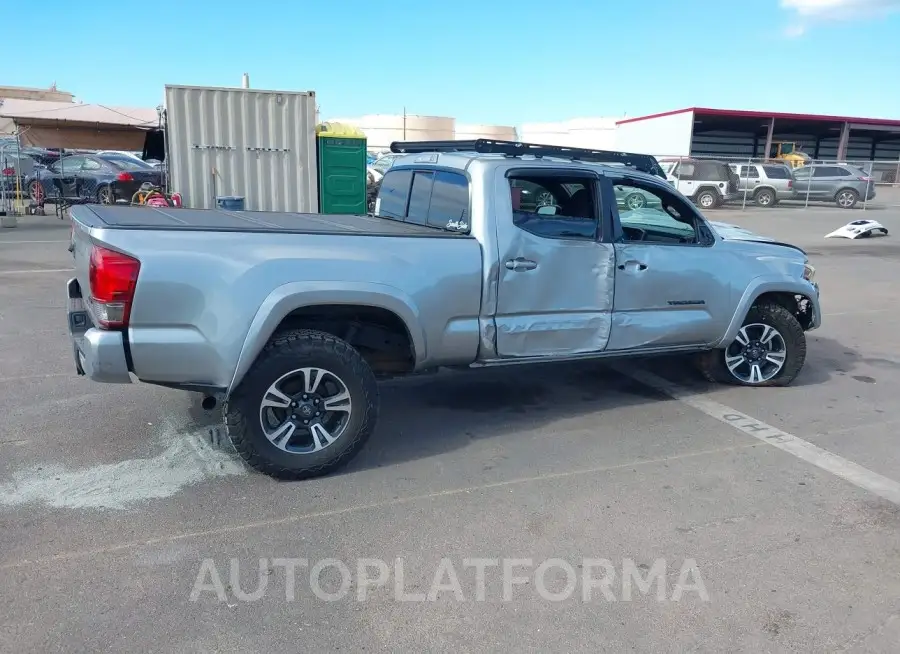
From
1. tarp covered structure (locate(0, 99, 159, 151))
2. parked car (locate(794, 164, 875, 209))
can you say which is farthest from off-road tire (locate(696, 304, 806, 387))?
parked car (locate(794, 164, 875, 209))

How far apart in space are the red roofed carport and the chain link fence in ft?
32.5

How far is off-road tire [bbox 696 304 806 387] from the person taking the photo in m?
5.98

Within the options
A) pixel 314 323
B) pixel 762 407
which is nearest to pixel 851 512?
pixel 762 407

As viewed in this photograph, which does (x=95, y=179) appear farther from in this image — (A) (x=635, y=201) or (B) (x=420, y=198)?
(A) (x=635, y=201)

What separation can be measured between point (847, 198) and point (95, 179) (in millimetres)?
26802

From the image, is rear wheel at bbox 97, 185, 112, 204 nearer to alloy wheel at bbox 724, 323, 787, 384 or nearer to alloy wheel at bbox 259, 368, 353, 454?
alloy wheel at bbox 259, 368, 353, 454

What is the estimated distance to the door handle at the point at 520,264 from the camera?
470 cm

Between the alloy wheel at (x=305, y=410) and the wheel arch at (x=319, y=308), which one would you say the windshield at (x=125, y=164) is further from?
the alloy wheel at (x=305, y=410)

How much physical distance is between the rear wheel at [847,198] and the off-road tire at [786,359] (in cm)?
2660

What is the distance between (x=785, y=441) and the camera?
502 cm

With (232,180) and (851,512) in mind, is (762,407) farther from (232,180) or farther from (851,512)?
(232,180)

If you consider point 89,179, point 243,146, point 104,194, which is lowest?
point 104,194

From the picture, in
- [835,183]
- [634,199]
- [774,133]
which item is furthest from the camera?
[774,133]

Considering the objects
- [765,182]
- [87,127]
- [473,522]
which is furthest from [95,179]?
[765,182]
